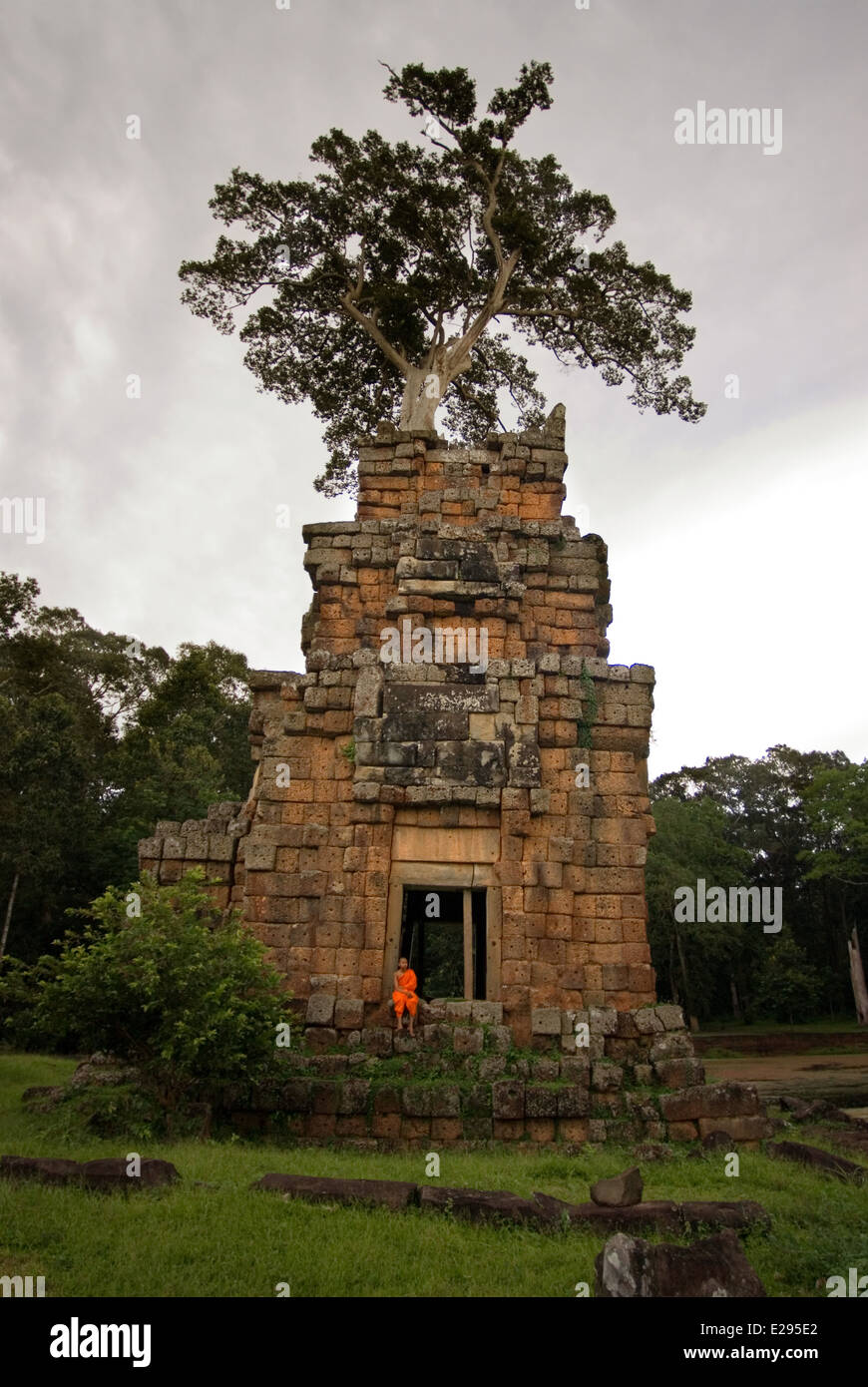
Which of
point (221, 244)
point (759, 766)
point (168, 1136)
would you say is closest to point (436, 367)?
point (221, 244)

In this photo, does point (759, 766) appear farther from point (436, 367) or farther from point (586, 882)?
point (586, 882)

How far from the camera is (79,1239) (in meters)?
5.22

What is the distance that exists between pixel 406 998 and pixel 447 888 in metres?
1.46

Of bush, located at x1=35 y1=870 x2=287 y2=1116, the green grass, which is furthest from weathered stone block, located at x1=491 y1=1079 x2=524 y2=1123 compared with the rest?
the green grass

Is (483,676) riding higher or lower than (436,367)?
lower

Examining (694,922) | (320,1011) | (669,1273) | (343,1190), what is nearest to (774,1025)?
(694,922)

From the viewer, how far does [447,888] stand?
36.6 feet

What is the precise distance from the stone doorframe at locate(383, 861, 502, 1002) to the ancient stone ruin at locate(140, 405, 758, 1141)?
25 mm

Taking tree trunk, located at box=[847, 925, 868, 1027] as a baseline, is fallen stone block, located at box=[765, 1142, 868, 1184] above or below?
above

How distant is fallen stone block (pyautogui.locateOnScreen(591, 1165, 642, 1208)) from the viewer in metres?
6.09

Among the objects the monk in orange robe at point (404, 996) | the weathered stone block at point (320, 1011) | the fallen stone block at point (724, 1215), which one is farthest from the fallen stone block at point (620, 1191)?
the weathered stone block at point (320, 1011)

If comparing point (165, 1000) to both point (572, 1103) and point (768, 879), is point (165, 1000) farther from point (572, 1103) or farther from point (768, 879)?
point (768, 879)

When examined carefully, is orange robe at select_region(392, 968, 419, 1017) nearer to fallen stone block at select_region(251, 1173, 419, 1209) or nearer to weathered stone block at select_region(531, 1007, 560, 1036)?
weathered stone block at select_region(531, 1007, 560, 1036)
